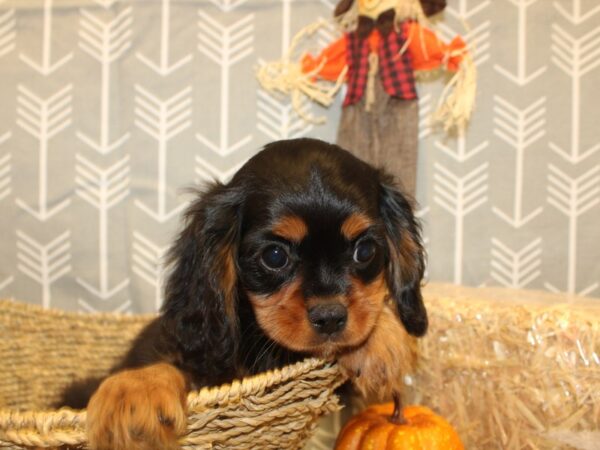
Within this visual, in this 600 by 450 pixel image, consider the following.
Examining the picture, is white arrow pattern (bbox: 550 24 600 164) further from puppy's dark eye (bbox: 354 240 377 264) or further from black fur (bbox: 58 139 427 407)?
puppy's dark eye (bbox: 354 240 377 264)

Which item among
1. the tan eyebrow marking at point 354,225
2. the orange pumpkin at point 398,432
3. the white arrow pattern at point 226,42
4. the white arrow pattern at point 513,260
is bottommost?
the white arrow pattern at point 513,260

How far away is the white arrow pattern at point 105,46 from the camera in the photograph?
3.23 m

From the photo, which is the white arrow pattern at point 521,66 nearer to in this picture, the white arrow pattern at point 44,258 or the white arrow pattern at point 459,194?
the white arrow pattern at point 459,194

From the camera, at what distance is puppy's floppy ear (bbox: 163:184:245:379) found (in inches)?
69.9

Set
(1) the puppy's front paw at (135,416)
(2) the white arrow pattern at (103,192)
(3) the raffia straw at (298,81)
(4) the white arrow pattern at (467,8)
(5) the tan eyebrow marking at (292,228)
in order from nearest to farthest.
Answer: (1) the puppy's front paw at (135,416)
(5) the tan eyebrow marking at (292,228)
(3) the raffia straw at (298,81)
(4) the white arrow pattern at (467,8)
(2) the white arrow pattern at (103,192)

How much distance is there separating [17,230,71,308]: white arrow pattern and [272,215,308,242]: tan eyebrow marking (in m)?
1.93

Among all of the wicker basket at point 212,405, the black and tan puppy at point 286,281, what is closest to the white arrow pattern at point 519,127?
the black and tan puppy at point 286,281

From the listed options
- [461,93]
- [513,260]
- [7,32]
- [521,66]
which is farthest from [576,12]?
[7,32]

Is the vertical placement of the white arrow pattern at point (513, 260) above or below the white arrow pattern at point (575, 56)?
below

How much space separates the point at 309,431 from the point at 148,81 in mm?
2112

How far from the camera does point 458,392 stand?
7.48 feet

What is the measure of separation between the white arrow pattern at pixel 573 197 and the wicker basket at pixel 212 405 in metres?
1.98

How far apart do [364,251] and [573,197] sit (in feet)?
6.09

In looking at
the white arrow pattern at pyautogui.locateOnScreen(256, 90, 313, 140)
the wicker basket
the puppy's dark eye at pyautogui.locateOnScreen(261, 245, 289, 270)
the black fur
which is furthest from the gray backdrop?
the puppy's dark eye at pyautogui.locateOnScreen(261, 245, 289, 270)
